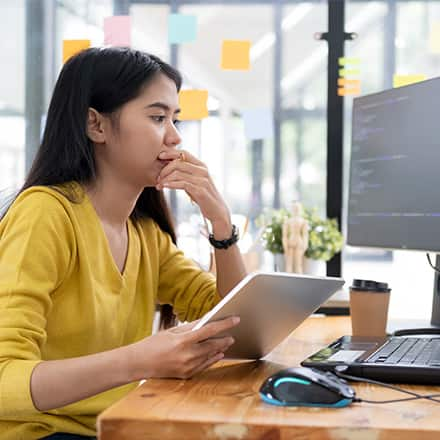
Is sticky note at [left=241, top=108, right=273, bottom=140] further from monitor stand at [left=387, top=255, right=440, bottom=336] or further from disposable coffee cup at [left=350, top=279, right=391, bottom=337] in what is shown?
disposable coffee cup at [left=350, top=279, right=391, bottom=337]

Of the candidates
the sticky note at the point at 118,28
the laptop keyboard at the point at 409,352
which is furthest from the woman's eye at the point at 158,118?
the sticky note at the point at 118,28

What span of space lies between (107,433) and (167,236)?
97cm

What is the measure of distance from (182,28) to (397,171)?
138 cm

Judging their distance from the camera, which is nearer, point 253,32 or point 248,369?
point 248,369

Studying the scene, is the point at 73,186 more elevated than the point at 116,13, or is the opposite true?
the point at 116,13

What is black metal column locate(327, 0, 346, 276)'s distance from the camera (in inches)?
110

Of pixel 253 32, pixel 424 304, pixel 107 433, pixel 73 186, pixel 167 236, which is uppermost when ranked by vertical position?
pixel 253 32

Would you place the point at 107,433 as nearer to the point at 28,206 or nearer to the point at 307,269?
the point at 28,206

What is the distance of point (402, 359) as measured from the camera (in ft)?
3.69

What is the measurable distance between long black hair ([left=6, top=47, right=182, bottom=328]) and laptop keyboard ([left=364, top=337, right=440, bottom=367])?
674mm

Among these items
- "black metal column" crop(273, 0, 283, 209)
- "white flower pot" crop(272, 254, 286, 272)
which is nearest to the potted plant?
"white flower pot" crop(272, 254, 286, 272)

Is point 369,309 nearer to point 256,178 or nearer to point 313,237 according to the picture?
point 313,237

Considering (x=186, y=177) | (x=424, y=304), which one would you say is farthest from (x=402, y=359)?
(x=424, y=304)

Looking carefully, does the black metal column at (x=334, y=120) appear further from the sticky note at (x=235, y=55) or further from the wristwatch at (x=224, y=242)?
the wristwatch at (x=224, y=242)
